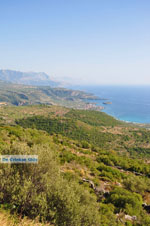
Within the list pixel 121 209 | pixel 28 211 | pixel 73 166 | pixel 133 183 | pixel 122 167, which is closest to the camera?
pixel 28 211

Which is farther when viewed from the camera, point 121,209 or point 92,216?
point 121,209

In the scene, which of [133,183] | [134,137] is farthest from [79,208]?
[134,137]

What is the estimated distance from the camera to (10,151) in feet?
31.0

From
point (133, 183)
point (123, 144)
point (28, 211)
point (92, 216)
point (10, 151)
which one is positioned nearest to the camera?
point (28, 211)

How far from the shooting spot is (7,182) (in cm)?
758

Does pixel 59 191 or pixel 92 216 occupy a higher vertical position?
pixel 59 191

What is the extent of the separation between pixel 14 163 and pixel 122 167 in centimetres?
2683

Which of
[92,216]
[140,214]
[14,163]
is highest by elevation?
[14,163]

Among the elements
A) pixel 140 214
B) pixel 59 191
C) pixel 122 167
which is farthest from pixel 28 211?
pixel 122 167

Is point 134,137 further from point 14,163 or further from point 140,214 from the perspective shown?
point 14,163

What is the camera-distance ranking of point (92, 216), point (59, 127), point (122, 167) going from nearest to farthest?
point (92, 216), point (122, 167), point (59, 127)

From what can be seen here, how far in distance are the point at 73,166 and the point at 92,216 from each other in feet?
44.7

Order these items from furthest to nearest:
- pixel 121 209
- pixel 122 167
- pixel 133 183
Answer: pixel 122 167, pixel 133 183, pixel 121 209

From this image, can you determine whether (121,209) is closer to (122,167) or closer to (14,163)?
(14,163)
